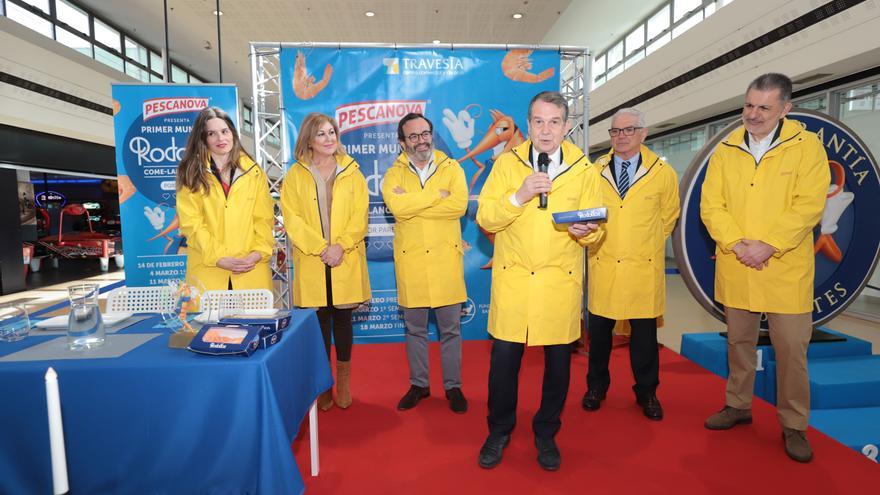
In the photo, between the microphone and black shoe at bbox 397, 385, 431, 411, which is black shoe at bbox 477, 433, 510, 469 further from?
the microphone

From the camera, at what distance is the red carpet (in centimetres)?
197

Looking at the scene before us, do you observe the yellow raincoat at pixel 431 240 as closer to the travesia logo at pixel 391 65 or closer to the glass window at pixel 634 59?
the travesia logo at pixel 391 65

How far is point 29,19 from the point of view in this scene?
6930 millimetres

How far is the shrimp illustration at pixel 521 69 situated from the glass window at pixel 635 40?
6431 mm

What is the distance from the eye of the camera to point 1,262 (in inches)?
290

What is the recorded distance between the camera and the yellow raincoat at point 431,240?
2643mm

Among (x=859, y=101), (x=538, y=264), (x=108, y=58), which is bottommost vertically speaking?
(x=538, y=264)

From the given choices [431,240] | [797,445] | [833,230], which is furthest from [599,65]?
[797,445]

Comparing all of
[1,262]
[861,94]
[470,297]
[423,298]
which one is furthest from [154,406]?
[1,262]

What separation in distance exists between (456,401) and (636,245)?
134 cm

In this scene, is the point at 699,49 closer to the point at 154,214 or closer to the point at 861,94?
the point at 861,94

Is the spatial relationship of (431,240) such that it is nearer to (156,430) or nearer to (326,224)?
(326,224)

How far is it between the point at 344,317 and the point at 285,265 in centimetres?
132

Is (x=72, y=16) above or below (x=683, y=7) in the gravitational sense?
above
